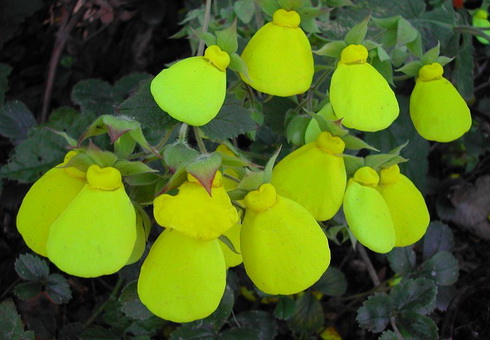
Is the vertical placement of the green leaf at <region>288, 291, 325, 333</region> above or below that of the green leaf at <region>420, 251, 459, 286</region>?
below

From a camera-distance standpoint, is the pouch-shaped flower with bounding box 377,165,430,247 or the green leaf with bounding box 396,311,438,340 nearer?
the pouch-shaped flower with bounding box 377,165,430,247

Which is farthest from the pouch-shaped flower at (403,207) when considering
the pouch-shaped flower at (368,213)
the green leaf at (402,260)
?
the green leaf at (402,260)

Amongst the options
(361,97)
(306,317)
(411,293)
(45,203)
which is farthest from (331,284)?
(45,203)

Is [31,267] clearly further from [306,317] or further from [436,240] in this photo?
[436,240]

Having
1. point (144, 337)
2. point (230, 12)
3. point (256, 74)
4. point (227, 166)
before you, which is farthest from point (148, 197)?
point (230, 12)

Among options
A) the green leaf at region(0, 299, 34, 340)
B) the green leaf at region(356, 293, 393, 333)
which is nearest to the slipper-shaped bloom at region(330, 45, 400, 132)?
the green leaf at region(356, 293, 393, 333)

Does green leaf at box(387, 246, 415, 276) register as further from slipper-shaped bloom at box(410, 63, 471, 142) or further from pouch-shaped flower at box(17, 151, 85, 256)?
pouch-shaped flower at box(17, 151, 85, 256)

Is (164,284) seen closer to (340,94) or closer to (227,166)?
(227,166)
